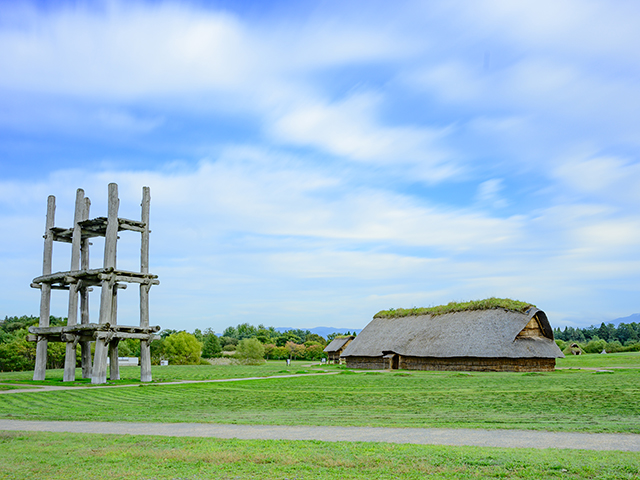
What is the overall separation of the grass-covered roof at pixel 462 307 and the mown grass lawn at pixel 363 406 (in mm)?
20019

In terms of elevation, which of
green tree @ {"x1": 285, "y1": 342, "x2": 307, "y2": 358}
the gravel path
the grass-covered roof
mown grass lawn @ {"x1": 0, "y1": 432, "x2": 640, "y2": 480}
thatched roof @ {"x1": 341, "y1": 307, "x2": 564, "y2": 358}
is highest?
the grass-covered roof

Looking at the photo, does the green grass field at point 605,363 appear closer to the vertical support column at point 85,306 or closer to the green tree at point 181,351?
the vertical support column at point 85,306

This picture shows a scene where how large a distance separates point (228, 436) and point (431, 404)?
8.17 m

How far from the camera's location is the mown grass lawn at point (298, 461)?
6.64 m

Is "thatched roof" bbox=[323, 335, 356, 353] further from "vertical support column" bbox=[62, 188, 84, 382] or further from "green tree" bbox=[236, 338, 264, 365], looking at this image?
"vertical support column" bbox=[62, 188, 84, 382]

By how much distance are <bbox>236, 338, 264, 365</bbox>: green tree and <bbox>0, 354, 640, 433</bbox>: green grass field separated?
3567 centimetres

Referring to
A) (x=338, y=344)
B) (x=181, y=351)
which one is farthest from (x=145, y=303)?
(x=338, y=344)

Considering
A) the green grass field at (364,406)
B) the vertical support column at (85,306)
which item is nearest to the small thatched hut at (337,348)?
the vertical support column at (85,306)

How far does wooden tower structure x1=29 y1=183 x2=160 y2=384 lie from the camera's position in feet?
87.9

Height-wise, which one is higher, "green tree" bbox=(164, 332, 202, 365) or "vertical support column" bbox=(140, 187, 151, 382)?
"vertical support column" bbox=(140, 187, 151, 382)

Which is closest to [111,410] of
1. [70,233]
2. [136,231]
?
[136,231]

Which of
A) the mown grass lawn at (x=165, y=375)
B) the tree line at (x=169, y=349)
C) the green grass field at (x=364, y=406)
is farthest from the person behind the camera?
the tree line at (x=169, y=349)

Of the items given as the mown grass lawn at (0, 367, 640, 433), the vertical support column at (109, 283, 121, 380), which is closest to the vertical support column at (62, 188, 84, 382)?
A: the vertical support column at (109, 283, 121, 380)

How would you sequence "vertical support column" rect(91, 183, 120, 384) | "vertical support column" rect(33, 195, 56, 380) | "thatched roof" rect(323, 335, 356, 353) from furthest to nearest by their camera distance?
"thatched roof" rect(323, 335, 356, 353) → "vertical support column" rect(33, 195, 56, 380) → "vertical support column" rect(91, 183, 120, 384)
